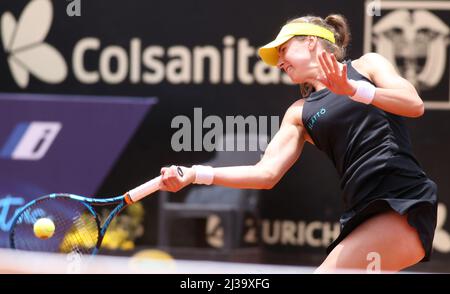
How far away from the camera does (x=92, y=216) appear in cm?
449

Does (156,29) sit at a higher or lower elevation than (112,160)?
higher

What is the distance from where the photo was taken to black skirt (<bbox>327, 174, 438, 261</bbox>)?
3.81 metres

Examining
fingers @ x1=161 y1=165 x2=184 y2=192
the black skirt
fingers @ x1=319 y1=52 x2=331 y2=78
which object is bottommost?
the black skirt

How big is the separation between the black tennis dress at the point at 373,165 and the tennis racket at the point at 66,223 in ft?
2.97

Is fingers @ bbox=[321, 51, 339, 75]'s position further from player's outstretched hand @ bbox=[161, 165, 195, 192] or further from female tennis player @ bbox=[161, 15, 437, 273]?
player's outstretched hand @ bbox=[161, 165, 195, 192]

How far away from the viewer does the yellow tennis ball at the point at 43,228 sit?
4.36 meters

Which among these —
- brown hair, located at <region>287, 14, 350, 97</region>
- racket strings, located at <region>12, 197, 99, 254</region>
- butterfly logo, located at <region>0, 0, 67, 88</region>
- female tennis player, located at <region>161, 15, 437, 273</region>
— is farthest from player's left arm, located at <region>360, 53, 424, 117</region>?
butterfly logo, located at <region>0, 0, 67, 88</region>

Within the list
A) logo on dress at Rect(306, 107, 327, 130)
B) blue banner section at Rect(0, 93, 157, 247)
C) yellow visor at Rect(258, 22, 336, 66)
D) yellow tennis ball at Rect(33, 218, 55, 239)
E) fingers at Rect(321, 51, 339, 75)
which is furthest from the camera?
blue banner section at Rect(0, 93, 157, 247)

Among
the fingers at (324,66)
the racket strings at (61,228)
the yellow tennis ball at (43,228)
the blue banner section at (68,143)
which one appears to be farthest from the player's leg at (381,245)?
the blue banner section at (68,143)

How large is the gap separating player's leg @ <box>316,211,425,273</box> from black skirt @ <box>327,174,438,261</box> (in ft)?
0.10

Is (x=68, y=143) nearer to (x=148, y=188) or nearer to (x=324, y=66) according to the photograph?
(x=148, y=188)

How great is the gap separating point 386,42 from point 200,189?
70.2 inches
